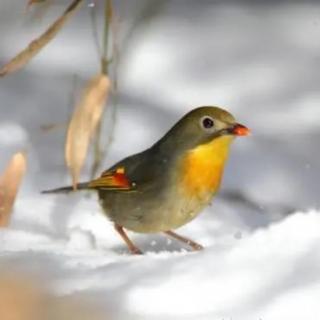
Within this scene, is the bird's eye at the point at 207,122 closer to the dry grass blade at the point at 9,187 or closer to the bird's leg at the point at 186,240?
the bird's leg at the point at 186,240

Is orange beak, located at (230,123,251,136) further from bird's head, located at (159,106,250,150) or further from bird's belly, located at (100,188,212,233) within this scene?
bird's belly, located at (100,188,212,233)

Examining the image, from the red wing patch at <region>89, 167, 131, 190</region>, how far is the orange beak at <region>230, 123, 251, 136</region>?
0.30m

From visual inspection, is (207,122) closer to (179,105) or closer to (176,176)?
(176,176)

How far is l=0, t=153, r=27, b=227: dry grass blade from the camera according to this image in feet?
13.4

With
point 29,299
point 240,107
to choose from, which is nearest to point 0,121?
point 240,107

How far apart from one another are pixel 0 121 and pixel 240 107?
723 mm

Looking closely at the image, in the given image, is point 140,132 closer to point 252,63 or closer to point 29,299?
point 252,63

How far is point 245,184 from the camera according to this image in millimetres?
4559

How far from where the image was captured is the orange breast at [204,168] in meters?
3.79

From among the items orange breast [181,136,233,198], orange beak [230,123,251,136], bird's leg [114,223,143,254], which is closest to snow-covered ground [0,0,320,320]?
bird's leg [114,223,143,254]

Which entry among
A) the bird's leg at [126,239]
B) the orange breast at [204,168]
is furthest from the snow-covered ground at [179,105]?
the orange breast at [204,168]

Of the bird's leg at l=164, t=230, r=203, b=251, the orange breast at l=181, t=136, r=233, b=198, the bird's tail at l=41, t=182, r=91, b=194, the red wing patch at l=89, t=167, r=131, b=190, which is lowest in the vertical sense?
the bird's leg at l=164, t=230, r=203, b=251

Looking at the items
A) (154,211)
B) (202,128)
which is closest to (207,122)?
(202,128)

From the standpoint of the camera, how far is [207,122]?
12.6ft
